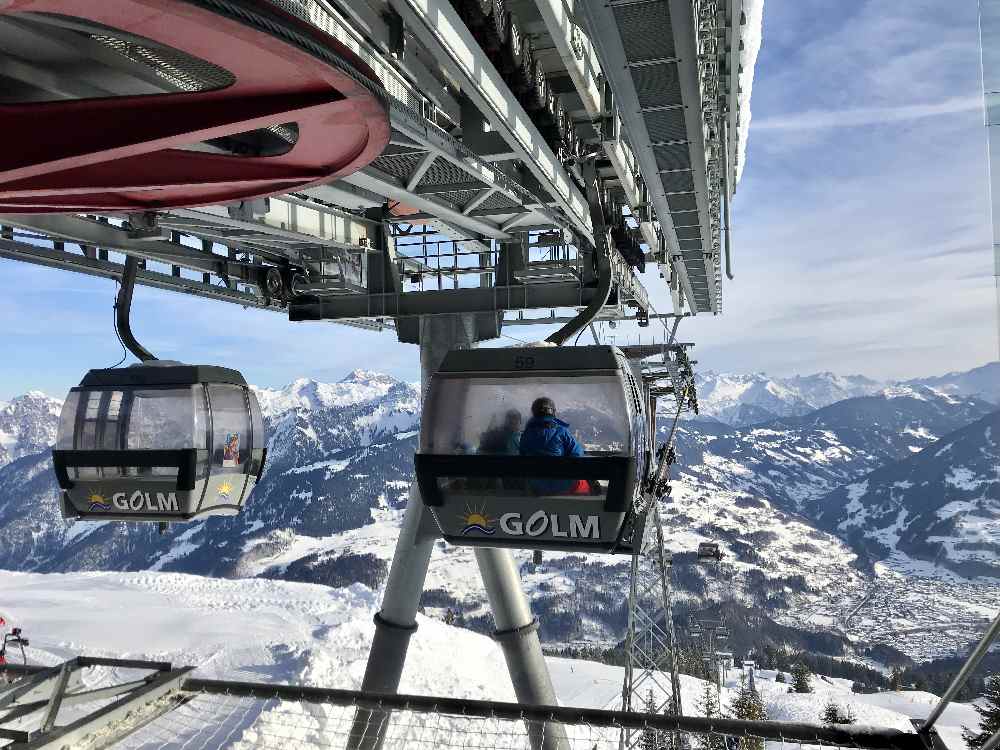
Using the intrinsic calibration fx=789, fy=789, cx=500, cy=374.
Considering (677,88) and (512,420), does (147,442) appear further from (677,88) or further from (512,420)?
(677,88)

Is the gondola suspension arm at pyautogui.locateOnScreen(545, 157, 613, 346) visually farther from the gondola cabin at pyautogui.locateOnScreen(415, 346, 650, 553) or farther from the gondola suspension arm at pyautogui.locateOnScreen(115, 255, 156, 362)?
the gondola suspension arm at pyautogui.locateOnScreen(115, 255, 156, 362)

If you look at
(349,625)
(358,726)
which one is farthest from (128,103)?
(349,625)

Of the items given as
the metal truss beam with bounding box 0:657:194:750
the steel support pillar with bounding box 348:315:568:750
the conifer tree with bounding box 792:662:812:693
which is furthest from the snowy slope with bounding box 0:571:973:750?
the conifer tree with bounding box 792:662:812:693

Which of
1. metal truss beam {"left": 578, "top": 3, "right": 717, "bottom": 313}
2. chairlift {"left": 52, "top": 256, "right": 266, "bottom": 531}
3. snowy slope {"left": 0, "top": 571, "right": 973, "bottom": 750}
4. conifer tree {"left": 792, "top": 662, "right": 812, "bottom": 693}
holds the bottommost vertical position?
conifer tree {"left": 792, "top": 662, "right": 812, "bottom": 693}

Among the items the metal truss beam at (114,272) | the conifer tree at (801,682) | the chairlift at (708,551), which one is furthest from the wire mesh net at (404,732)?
the conifer tree at (801,682)

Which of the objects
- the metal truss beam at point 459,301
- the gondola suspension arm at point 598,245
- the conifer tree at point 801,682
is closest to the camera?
the gondola suspension arm at point 598,245

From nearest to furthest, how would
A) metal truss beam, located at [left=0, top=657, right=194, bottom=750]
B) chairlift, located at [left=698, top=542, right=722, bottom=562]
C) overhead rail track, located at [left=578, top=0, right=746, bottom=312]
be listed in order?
overhead rail track, located at [left=578, top=0, right=746, bottom=312]
metal truss beam, located at [left=0, top=657, right=194, bottom=750]
chairlift, located at [left=698, top=542, right=722, bottom=562]

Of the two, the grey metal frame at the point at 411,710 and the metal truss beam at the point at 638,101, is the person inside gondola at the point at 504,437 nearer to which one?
the grey metal frame at the point at 411,710
